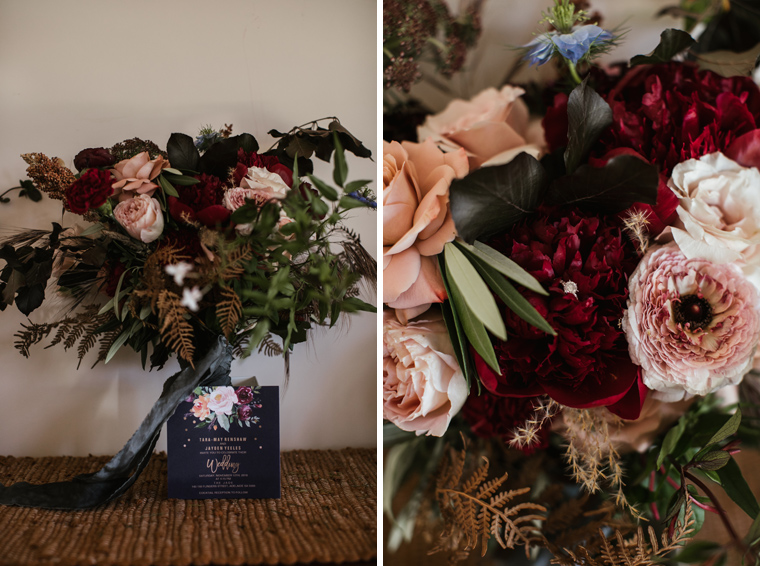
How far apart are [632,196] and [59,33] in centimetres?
78

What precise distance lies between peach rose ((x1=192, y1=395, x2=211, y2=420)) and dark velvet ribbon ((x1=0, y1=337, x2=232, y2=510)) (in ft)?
0.06

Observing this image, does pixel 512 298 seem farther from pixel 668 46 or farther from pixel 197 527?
pixel 197 527

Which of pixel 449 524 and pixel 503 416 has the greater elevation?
pixel 503 416

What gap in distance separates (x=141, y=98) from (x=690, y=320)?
2.41 feet

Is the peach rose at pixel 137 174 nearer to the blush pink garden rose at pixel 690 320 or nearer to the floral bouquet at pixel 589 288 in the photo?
the floral bouquet at pixel 589 288

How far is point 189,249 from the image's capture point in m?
0.51

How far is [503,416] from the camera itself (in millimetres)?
449

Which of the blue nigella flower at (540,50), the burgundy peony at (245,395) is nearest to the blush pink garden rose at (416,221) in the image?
the blue nigella flower at (540,50)

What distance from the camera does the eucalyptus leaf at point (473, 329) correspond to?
38 cm

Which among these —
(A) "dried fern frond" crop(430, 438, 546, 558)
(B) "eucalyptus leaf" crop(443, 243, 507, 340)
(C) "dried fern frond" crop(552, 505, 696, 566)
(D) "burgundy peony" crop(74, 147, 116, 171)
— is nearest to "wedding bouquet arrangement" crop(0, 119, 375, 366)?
(D) "burgundy peony" crop(74, 147, 116, 171)

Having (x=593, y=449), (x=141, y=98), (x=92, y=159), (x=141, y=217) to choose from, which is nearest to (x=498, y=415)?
(x=593, y=449)

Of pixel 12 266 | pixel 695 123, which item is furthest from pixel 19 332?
pixel 695 123

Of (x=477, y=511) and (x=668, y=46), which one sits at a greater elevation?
(x=668, y=46)

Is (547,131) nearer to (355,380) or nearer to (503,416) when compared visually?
(503,416)
